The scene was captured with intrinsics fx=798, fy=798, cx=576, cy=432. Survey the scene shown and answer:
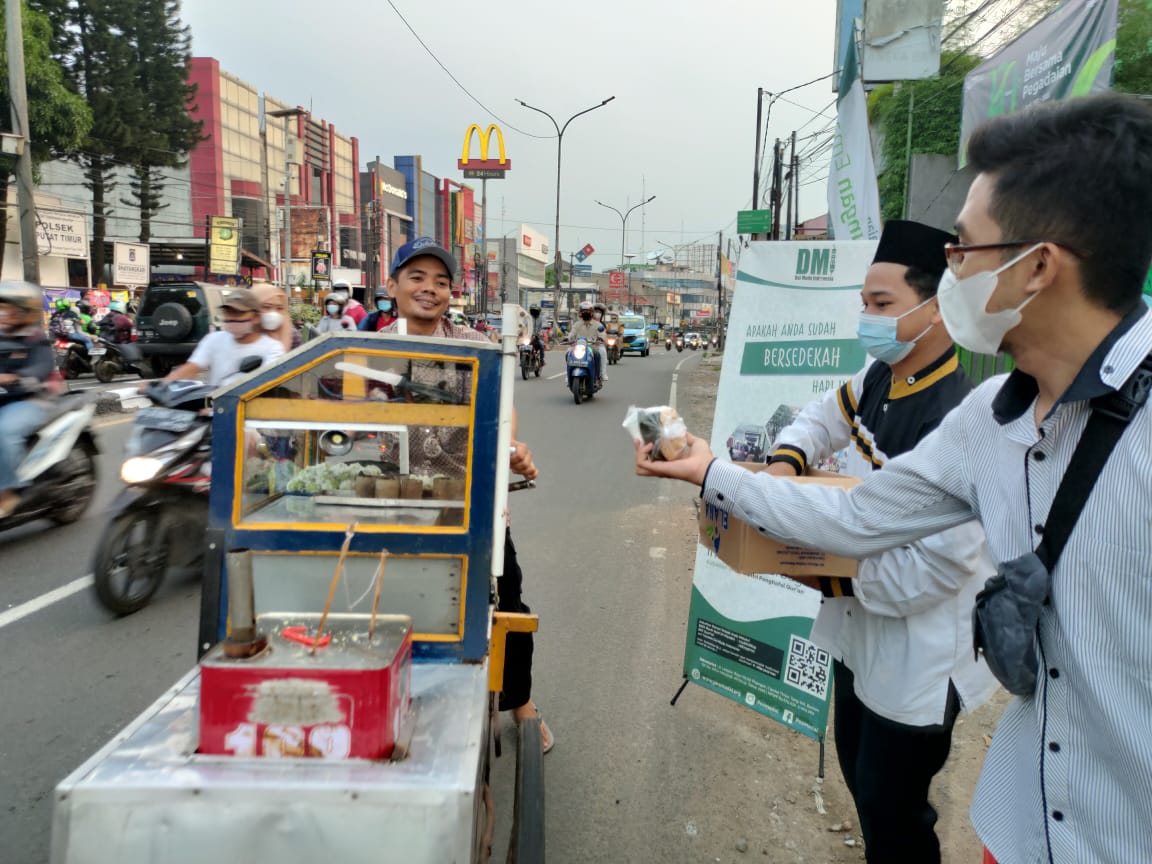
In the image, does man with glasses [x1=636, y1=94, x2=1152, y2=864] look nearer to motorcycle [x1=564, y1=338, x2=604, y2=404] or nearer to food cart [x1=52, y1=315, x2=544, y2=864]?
food cart [x1=52, y1=315, x2=544, y2=864]

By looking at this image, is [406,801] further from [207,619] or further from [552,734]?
[552,734]

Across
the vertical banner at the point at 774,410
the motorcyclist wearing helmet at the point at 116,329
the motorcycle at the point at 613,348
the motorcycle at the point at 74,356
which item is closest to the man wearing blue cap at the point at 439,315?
the vertical banner at the point at 774,410

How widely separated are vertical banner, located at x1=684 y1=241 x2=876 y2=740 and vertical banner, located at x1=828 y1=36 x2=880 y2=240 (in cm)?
72

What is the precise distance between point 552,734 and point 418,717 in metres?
1.74

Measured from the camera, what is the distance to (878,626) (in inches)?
77.5

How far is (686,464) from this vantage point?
1732mm

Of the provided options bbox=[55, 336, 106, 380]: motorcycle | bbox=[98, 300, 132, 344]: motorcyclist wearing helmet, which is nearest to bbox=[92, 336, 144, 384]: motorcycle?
bbox=[55, 336, 106, 380]: motorcycle

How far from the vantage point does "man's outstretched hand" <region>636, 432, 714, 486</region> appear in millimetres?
1724

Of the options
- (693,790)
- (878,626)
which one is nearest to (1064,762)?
(878,626)

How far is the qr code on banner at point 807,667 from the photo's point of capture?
2.96 metres

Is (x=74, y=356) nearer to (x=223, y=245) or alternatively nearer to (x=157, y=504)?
(x=157, y=504)

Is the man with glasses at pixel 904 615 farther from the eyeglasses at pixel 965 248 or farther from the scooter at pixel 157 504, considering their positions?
the scooter at pixel 157 504

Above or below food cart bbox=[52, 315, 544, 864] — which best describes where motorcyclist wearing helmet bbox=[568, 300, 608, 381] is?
above

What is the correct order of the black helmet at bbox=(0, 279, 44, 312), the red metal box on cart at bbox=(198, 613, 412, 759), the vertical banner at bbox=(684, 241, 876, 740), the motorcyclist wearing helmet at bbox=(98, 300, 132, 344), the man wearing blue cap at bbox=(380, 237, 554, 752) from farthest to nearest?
the motorcyclist wearing helmet at bbox=(98, 300, 132, 344)
the black helmet at bbox=(0, 279, 44, 312)
the vertical banner at bbox=(684, 241, 876, 740)
the man wearing blue cap at bbox=(380, 237, 554, 752)
the red metal box on cart at bbox=(198, 613, 412, 759)
